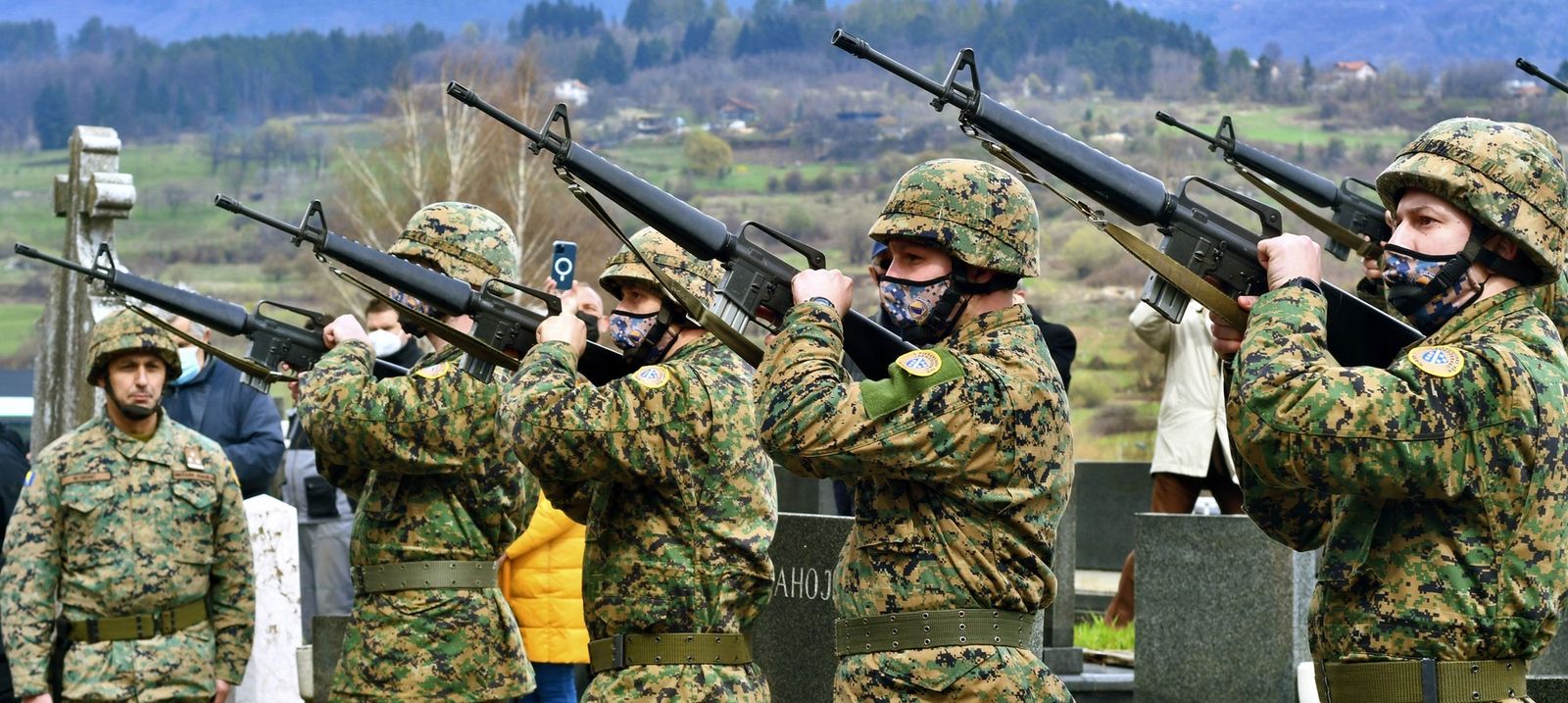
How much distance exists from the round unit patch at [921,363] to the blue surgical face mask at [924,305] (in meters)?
0.27

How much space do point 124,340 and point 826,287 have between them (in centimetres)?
455

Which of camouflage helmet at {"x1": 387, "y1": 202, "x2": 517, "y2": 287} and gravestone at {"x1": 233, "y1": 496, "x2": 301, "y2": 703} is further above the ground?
camouflage helmet at {"x1": 387, "y1": 202, "x2": 517, "y2": 287}

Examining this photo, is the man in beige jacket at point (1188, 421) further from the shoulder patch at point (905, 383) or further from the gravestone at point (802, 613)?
the shoulder patch at point (905, 383)

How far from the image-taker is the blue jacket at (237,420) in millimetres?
11734

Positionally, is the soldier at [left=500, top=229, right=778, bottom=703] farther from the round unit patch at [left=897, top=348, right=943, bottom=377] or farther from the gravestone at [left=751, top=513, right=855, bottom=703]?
the gravestone at [left=751, top=513, right=855, bottom=703]

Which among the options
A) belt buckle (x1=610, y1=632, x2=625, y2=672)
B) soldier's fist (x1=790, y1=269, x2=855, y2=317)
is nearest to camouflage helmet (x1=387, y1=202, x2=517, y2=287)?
belt buckle (x1=610, y1=632, x2=625, y2=672)

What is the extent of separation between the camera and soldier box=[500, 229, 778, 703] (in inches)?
251

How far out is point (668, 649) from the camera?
6387 millimetres

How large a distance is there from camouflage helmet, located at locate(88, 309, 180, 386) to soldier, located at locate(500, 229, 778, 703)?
3179 mm

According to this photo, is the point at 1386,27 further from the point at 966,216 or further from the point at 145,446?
the point at 966,216

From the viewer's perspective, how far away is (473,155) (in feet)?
146

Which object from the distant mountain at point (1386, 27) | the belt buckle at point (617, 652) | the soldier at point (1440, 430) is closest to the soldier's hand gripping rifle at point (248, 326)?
the belt buckle at point (617, 652)

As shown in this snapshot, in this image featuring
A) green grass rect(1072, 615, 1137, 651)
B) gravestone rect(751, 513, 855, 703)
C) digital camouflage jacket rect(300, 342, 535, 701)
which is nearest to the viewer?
digital camouflage jacket rect(300, 342, 535, 701)

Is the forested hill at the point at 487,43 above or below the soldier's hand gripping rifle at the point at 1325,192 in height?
above
